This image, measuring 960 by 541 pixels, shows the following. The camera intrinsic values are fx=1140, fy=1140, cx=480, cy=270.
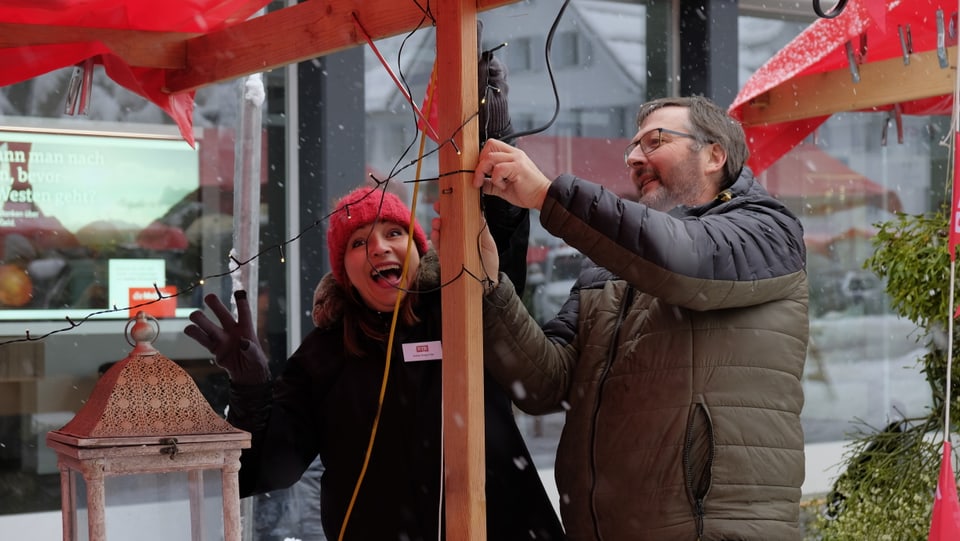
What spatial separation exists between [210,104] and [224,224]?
0.57 meters

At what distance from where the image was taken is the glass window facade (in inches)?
198

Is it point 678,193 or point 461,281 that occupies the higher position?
point 678,193

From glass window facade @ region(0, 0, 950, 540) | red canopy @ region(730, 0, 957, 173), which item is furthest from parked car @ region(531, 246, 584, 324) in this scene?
red canopy @ region(730, 0, 957, 173)

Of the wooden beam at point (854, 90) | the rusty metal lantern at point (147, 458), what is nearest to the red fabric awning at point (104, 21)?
the rusty metal lantern at point (147, 458)

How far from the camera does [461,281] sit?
2.00m

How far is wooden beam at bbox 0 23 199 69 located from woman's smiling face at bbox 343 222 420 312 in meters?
0.82

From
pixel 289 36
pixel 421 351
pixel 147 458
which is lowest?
pixel 147 458

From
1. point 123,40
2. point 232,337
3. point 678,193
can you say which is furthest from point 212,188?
point 678,193

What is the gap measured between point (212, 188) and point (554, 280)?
A: 6.32 ft

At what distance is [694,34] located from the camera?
261 inches

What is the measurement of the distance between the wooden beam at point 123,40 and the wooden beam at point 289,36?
37 mm

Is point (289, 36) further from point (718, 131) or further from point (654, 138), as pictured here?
point (718, 131)

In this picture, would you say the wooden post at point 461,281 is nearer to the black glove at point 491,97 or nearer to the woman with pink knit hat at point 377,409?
the black glove at point 491,97

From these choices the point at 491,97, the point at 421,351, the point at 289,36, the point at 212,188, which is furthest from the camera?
the point at 212,188
